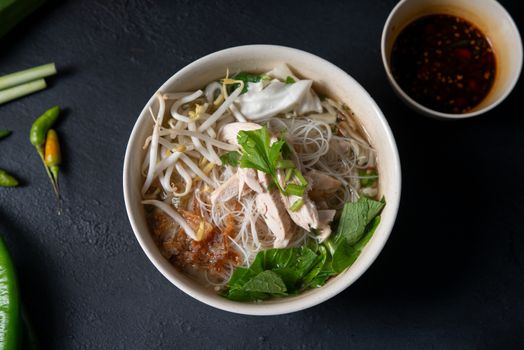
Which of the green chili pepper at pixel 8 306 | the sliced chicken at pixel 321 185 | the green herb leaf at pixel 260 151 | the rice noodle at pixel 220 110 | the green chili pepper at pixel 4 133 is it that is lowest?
the green chili pepper at pixel 8 306

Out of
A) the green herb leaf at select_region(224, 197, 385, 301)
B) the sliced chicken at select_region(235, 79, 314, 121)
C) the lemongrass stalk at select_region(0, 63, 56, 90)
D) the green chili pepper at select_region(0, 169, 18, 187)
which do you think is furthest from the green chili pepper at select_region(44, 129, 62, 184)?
the green herb leaf at select_region(224, 197, 385, 301)

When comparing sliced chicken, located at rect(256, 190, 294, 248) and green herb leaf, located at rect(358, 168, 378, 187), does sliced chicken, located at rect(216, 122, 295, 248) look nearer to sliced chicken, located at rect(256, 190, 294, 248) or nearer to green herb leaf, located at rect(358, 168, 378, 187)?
sliced chicken, located at rect(256, 190, 294, 248)

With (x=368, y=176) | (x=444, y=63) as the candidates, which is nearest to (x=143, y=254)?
(x=368, y=176)

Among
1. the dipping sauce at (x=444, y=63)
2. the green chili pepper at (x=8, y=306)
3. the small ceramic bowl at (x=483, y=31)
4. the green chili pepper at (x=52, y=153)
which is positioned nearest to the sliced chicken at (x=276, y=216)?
the small ceramic bowl at (x=483, y=31)

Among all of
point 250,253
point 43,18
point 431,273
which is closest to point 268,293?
point 250,253

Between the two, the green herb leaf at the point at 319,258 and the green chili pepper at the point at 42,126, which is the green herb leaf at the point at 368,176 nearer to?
the green herb leaf at the point at 319,258

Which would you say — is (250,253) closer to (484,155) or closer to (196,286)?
(196,286)

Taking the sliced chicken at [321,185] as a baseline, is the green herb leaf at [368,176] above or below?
below
